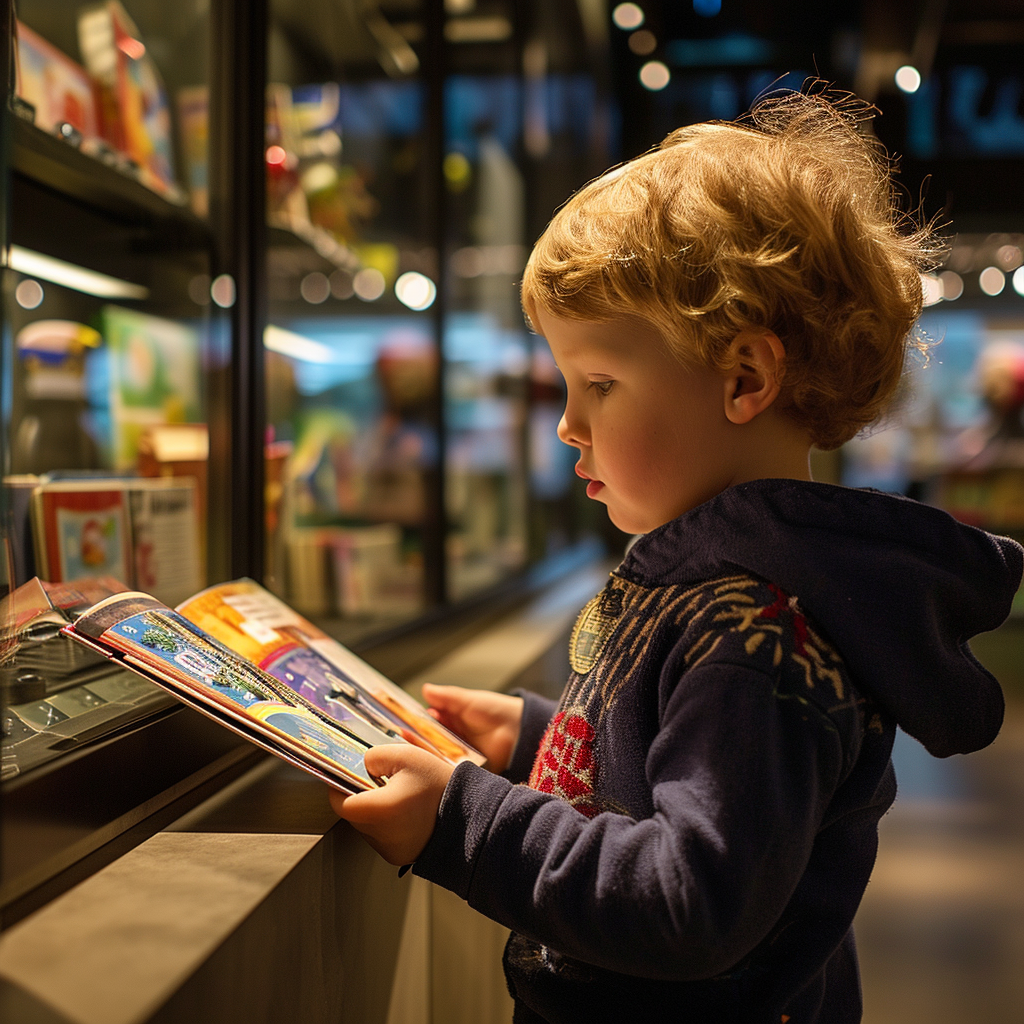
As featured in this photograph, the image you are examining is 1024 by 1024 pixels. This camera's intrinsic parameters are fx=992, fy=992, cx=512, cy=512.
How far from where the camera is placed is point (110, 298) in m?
1.63

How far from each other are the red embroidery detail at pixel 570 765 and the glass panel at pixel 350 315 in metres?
0.95

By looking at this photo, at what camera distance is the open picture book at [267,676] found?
73 cm

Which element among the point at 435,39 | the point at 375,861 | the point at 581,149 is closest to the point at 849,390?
the point at 375,861

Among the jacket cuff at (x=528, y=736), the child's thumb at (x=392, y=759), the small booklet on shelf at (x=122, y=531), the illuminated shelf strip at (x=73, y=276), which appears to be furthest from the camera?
the illuminated shelf strip at (x=73, y=276)

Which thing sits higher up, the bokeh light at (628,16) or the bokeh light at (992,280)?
the bokeh light at (628,16)

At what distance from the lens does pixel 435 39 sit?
246 cm

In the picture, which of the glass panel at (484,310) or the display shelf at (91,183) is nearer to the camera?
the display shelf at (91,183)

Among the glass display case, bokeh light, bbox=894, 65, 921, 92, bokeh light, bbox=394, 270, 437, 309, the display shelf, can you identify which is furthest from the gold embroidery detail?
bokeh light, bbox=894, 65, 921, 92

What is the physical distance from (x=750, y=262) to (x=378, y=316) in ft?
6.04

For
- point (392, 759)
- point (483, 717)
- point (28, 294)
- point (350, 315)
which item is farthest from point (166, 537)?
point (350, 315)

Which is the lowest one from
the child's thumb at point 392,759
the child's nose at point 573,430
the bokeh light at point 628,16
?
the child's thumb at point 392,759

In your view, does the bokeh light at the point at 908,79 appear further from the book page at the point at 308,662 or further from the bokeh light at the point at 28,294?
the book page at the point at 308,662

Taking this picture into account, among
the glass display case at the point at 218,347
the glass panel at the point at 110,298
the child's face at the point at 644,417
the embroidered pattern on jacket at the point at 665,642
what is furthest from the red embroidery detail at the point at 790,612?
the glass panel at the point at 110,298

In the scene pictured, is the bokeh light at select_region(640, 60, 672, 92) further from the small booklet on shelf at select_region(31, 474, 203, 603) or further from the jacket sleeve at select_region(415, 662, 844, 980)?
the jacket sleeve at select_region(415, 662, 844, 980)
